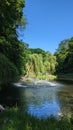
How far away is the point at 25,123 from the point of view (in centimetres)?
932

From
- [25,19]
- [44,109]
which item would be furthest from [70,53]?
[44,109]

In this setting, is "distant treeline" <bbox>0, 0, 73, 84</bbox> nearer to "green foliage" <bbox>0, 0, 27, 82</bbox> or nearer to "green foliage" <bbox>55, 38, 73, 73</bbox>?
"green foliage" <bbox>0, 0, 27, 82</bbox>

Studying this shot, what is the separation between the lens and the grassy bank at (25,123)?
8695 millimetres

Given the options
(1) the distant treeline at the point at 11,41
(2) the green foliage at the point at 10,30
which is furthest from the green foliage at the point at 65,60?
(2) the green foliage at the point at 10,30

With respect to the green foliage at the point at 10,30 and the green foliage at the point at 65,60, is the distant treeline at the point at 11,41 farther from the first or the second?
the green foliage at the point at 65,60

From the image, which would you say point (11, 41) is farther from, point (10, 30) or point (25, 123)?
point (25, 123)

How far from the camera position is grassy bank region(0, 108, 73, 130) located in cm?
870

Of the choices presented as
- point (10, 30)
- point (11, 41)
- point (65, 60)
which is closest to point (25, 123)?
point (11, 41)

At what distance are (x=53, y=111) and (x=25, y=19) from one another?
15.6 m

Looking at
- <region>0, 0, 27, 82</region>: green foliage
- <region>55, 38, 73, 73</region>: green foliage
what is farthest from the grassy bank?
<region>55, 38, 73, 73</region>: green foliage

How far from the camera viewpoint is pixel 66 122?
968 centimetres

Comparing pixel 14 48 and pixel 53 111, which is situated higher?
pixel 14 48

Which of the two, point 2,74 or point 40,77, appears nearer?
point 2,74

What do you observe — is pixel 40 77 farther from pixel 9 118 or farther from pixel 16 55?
pixel 9 118
